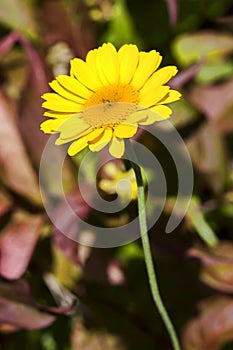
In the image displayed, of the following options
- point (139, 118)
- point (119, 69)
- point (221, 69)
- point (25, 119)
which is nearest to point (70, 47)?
point (25, 119)

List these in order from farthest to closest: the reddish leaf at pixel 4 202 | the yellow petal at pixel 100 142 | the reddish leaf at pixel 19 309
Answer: the reddish leaf at pixel 4 202 → the reddish leaf at pixel 19 309 → the yellow petal at pixel 100 142

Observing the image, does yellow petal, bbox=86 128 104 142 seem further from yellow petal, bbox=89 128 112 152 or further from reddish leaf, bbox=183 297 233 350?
reddish leaf, bbox=183 297 233 350

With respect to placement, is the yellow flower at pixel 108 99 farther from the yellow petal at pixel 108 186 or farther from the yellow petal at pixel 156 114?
the yellow petal at pixel 108 186

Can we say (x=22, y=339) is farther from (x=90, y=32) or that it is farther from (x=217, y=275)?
(x=90, y=32)

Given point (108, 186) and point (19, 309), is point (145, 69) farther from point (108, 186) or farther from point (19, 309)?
point (19, 309)

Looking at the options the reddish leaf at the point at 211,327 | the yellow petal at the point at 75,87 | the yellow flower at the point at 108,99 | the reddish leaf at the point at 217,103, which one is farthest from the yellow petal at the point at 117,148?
the reddish leaf at the point at 217,103

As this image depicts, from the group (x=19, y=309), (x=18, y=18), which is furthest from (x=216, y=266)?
(x=18, y=18)

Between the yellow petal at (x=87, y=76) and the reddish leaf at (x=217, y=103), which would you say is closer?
the yellow petal at (x=87, y=76)
